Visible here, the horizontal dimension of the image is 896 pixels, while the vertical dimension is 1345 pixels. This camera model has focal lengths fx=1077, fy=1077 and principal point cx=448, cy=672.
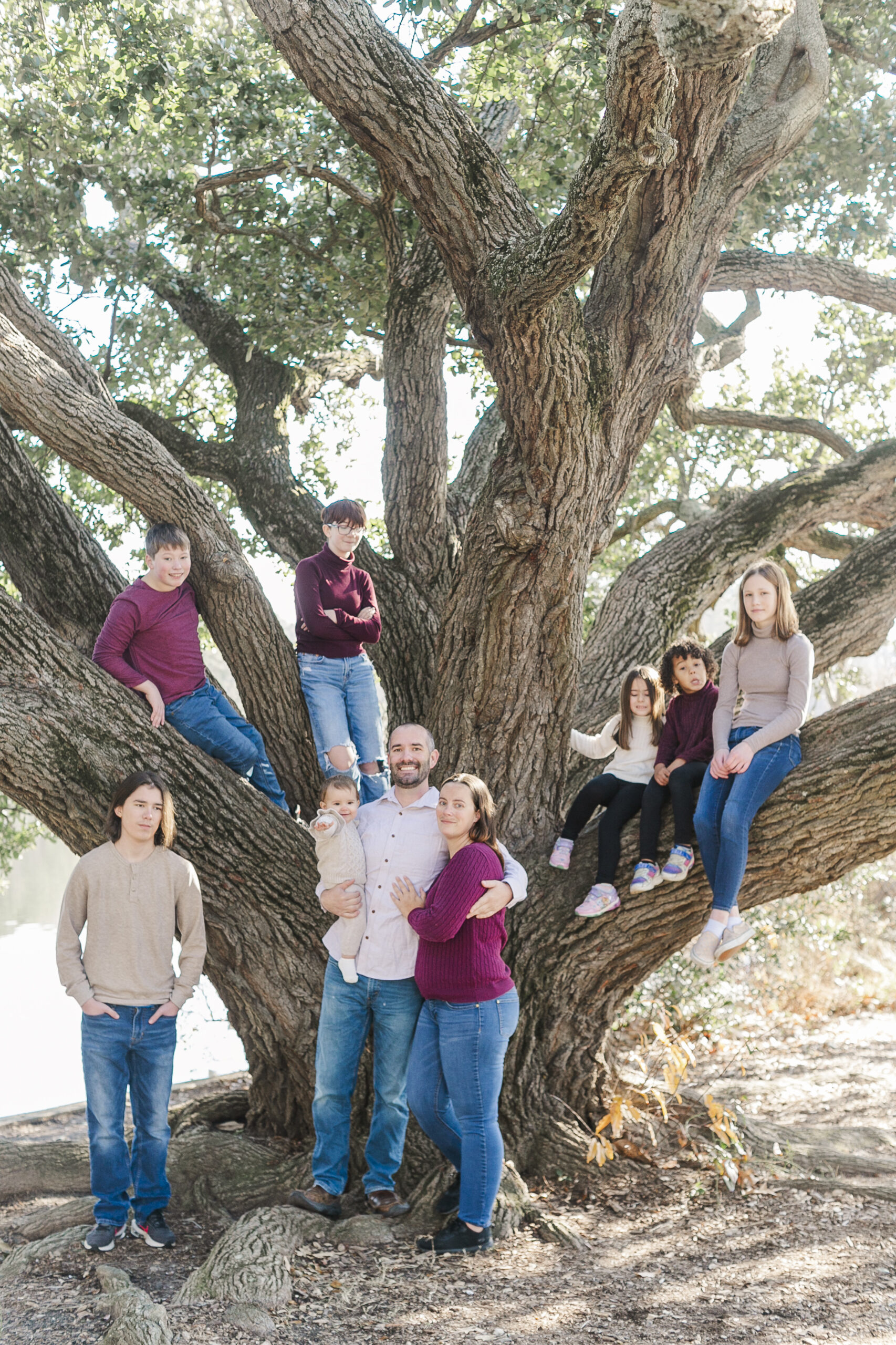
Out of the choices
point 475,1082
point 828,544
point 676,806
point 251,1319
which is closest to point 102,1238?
point 251,1319

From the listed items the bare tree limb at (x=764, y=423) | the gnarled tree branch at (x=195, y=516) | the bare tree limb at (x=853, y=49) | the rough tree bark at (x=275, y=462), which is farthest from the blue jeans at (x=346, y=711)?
the bare tree limb at (x=853, y=49)

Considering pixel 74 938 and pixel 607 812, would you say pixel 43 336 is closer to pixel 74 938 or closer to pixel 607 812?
pixel 74 938

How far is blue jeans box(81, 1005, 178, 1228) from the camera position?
13.0ft

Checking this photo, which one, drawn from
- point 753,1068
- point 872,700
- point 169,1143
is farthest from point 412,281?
point 753,1068

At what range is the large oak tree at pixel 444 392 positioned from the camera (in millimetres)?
4445

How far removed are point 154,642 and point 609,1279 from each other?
3124 mm

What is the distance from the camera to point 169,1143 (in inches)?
189

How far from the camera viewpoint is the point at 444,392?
256 inches

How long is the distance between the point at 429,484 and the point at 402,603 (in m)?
0.73

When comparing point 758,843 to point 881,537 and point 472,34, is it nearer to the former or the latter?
point 881,537

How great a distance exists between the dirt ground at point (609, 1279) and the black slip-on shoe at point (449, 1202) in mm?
192

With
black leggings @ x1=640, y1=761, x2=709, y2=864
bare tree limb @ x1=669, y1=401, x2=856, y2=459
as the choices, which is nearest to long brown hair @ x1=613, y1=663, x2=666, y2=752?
black leggings @ x1=640, y1=761, x2=709, y2=864

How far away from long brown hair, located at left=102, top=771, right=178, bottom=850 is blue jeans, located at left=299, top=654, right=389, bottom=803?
3.47 ft

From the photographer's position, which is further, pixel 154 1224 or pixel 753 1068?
pixel 753 1068
